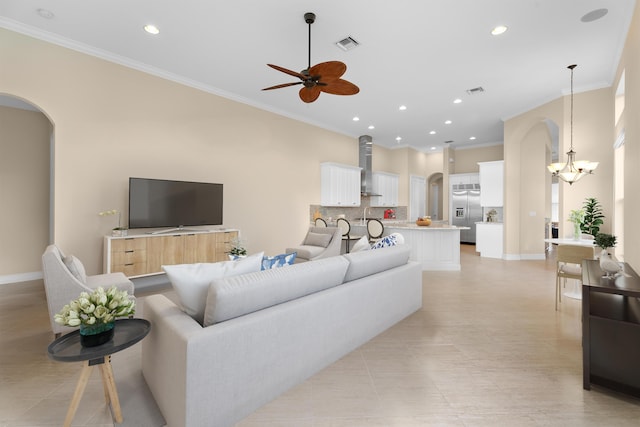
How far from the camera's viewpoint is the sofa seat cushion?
65.9 inches

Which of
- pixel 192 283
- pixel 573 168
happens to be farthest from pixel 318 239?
pixel 573 168

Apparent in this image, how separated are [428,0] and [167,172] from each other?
4361mm

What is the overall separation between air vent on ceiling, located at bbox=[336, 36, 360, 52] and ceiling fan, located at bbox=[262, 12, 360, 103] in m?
0.58

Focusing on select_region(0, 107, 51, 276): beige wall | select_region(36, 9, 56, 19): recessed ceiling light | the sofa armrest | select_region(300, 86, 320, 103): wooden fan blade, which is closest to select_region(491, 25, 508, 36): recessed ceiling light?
select_region(300, 86, 320, 103): wooden fan blade

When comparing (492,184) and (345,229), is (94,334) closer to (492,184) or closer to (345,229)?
(345,229)

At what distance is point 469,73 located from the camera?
15.6ft

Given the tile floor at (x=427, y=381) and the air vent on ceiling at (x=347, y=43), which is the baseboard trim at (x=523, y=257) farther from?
the air vent on ceiling at (x=347, y=43)

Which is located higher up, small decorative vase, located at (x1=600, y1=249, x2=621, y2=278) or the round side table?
small decorative vase, located at (x1=600, y1=249, x2=621, y2=278)

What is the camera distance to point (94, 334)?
59.5 inches

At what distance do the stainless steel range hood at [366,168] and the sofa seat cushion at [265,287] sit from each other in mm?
6470

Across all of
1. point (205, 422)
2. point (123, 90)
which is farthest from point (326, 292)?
point (123, 90)

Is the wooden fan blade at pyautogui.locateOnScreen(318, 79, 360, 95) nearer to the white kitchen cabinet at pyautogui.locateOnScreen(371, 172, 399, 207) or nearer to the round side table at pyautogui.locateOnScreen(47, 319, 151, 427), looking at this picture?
the round side table at pyautogui.locateOnScreen(47, 319, 151, 427)

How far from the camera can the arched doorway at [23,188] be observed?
Result: 477 cm

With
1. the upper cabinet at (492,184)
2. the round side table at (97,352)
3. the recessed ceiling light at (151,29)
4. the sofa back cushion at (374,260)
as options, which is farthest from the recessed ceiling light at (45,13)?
the upper cabinet at (492,184)
